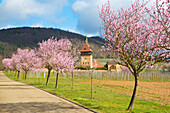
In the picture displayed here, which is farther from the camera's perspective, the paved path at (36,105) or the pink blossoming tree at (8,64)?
the pink blossoming tree at (8,64)

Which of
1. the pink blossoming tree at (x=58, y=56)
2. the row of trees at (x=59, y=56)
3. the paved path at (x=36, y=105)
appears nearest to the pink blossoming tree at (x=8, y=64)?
the row of trees at (x=59, y=56)

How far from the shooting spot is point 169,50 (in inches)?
392

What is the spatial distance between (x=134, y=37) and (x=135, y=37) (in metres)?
0.13

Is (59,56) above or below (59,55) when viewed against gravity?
below

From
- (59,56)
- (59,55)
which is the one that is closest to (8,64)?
(59,55)

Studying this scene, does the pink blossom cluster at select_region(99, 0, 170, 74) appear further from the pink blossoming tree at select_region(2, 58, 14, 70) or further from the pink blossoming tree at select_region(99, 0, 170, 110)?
the pink blossoming tree at select_region(2, 58, 14, 70)

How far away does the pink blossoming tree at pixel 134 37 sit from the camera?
10.7 metres

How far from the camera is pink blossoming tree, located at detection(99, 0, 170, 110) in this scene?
10742mm

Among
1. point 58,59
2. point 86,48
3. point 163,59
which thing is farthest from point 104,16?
point 86,48

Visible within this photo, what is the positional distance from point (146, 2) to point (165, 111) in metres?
7.09

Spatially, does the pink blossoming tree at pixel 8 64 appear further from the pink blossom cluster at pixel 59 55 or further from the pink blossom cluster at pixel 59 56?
the pink blossom cluster at pixel 59 56

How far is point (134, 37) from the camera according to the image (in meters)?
11.7

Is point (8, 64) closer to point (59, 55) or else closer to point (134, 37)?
point (59, 55)

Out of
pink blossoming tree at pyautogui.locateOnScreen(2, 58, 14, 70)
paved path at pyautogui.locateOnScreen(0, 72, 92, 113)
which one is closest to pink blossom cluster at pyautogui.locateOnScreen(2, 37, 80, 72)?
paved path at pyautogui.locateOnScreen(0, 72, 92, 113)
